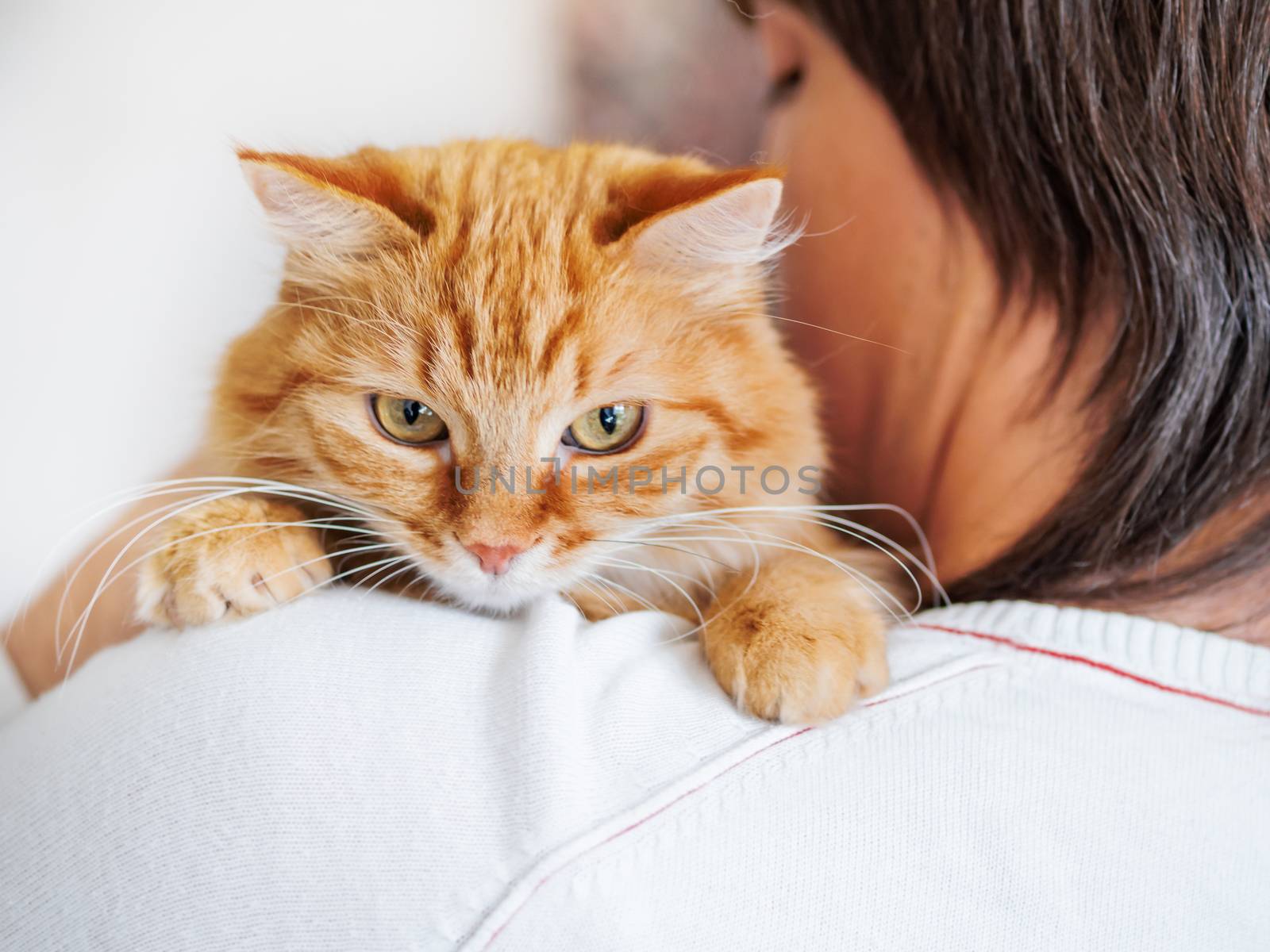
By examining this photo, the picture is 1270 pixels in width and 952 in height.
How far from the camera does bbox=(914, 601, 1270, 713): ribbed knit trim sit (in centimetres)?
88

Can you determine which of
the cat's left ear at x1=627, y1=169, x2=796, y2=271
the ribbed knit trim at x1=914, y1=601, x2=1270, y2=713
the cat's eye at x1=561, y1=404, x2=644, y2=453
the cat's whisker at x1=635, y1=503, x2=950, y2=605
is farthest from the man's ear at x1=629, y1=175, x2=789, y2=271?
the ribbed knit trim at x1=914, y1=601, x2=1270, y2=713

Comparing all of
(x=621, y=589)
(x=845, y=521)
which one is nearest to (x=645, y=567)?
(x=621, y=589)

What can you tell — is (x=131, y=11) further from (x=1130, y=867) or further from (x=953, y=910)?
(x=1130, y=867)

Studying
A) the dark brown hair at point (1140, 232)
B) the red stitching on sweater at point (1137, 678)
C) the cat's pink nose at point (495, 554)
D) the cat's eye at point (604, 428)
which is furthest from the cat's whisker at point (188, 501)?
the dark brown hair at point (1140, 232)

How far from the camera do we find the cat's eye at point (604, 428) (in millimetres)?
1012

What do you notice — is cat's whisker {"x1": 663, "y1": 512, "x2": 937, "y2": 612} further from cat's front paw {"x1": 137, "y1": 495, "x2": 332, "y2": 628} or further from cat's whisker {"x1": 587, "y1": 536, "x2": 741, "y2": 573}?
cat's front paw {"x1": 137, "y1": 495, "x2": 332, "y2": 628}

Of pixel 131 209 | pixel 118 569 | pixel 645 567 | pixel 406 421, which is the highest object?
pixel 131 209

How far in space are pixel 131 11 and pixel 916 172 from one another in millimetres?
1131

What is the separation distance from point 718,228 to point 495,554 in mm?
462

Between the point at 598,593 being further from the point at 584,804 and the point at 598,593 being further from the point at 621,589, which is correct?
the point at 584,804

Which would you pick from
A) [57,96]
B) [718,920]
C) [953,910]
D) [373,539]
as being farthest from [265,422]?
[953,910]

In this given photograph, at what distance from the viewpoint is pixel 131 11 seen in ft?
3.63

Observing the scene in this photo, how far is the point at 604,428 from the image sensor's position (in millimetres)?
1019

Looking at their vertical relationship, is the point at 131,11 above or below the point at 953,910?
above
